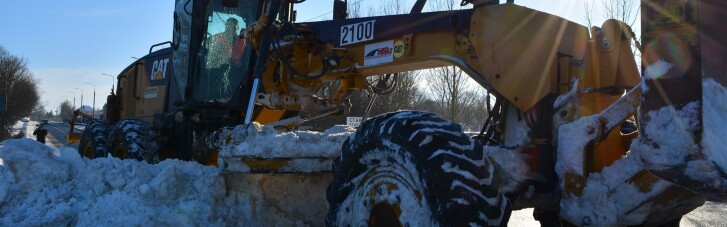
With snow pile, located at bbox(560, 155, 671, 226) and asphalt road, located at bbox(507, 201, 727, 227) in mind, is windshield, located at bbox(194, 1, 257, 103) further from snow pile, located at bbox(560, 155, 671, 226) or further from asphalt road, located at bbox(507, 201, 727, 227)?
snow pile, located at bbox(560, 155, 671, 226)

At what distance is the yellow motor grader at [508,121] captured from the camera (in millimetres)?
2699

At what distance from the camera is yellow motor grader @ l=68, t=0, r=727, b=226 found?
2699 mm

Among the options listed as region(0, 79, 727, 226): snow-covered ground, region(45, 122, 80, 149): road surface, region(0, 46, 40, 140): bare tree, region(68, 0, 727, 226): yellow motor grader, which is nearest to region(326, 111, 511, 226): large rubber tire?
region(68, 0, 727, 226): yellow motor grader

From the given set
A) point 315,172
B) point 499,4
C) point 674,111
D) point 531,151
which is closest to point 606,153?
point 531,151

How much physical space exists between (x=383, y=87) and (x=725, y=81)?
149 inches

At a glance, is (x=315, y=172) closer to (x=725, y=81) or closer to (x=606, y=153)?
(x=606, y=153)

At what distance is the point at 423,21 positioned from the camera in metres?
4.68

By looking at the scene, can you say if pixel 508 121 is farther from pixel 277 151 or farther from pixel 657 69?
pixel 277 151

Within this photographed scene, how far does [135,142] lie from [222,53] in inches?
59.7

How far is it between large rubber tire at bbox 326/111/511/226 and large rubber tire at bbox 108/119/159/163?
4.64 m

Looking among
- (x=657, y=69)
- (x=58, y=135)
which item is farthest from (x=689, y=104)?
(x=58, y=135)

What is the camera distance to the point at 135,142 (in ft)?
25.3

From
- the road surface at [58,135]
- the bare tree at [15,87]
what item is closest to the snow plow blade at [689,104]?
the road surface at [58,135]

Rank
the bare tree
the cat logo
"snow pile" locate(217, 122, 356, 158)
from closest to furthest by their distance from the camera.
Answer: "snow pile" locate(217, 122, 356, 158) < the cat logo < the bare tree
